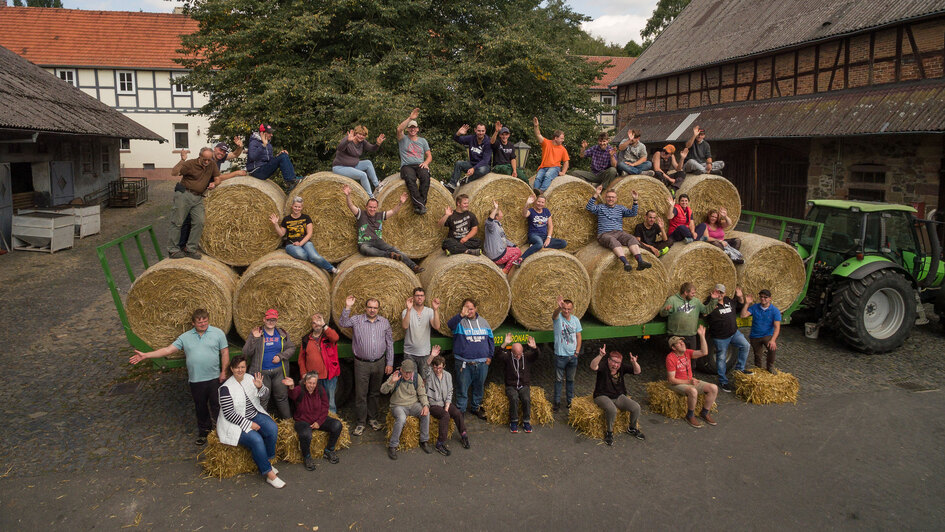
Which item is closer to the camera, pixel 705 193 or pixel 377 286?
pixel 377 286

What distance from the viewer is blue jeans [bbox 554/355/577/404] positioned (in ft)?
29.2

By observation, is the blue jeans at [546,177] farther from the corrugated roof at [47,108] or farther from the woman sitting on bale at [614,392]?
the corrugated roof at [47,108]

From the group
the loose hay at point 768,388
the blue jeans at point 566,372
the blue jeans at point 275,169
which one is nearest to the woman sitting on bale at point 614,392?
the blue jeans at point 566,372

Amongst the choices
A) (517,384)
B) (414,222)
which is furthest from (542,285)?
(414,222)

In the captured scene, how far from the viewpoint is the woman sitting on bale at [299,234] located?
878cm

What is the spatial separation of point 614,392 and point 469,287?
7.83ft

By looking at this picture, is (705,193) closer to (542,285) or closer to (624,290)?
(624,290)

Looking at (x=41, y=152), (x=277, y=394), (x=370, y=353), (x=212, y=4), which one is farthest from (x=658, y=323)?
Result: (x=41, y=152)

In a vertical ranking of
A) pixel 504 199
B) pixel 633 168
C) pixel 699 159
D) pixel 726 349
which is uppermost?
pixel 699 159

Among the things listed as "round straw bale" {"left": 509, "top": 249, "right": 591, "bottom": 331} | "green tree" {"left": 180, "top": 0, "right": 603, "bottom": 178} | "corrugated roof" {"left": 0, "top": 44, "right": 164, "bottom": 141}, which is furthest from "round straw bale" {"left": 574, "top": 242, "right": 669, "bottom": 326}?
"corrugated roof" {"left": 0, "top": 44, "right": 164, "bottom": 141}

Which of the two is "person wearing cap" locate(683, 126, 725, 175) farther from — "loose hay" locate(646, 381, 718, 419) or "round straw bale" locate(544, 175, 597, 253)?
"loose hay" locate(646, 381, 718, 419)

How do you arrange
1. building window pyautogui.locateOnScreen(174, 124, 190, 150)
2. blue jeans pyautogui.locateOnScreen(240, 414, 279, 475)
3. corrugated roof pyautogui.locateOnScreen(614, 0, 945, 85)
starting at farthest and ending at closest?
building window pyautogui.locateOnScreen(174, 124, 190, 150) → corrugated roof pyautogui.locateOnScreen(614, 0, 945, 85) → blue jeans pyautogui.locateOnScreen(240, 414, 279, 475)

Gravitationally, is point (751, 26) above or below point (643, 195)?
above

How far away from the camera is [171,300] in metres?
7.98
